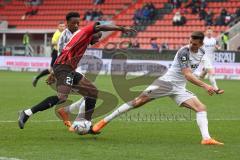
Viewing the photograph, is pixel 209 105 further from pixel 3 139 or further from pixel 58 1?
pixel 58 1

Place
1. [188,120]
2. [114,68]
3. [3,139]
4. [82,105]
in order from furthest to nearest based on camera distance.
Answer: [114,68]
[188,120]
[82,105]
[3,139]

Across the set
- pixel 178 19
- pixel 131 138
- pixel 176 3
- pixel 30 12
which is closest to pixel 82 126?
pixel 131 138

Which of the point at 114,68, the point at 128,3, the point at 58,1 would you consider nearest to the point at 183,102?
the point at 114,68

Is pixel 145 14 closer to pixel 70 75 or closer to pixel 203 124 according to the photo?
pixel 70 75

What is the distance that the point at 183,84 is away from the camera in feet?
35.0

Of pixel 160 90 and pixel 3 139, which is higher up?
pixel 160 90

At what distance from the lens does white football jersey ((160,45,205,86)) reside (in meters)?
10.4

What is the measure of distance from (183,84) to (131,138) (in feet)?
4.19

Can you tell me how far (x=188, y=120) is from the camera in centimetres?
1409

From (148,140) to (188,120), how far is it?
3.62 metres

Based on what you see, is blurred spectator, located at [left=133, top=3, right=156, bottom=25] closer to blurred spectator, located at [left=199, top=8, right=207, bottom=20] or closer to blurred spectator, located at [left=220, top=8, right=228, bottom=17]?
blurred spectator, located at [left=199, top=8, right=207, bottom=20]

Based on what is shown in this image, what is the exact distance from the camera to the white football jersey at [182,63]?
1040 centimetres

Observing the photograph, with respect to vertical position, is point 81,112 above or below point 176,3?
below

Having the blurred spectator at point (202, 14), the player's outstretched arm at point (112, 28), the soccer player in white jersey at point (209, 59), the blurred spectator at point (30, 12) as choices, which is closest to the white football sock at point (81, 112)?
the player's outstretched arm at point (112, 28)
